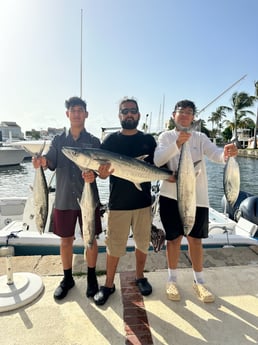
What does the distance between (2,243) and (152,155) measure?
3.97m

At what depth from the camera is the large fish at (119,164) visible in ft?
7.86

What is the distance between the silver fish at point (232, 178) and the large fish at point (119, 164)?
55 cm

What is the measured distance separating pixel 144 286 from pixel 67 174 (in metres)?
1.52

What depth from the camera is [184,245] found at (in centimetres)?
532

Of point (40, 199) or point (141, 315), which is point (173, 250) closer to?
point (141, 315)

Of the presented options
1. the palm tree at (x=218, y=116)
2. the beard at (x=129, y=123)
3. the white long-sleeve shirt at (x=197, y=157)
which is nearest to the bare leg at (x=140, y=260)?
the white long-sleeve shirt at (x=197, y=157)

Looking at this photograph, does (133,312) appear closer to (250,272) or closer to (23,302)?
(23,302)

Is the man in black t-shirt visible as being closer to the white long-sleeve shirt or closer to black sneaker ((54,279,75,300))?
the white long-sleeve shirt

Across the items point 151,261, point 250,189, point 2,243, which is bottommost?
point 250,189

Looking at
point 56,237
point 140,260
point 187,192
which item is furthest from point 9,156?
point 187,192

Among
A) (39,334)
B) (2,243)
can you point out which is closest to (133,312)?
(39,334)

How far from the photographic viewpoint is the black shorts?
286 cm

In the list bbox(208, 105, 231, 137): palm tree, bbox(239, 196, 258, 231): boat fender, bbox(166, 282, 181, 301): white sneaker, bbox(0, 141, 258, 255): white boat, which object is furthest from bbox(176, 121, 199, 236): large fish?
bbox(208, 105, 231, 137): palm tree

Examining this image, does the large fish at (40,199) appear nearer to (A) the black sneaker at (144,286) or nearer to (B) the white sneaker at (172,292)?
(A) the black sneaker at (144,286)
